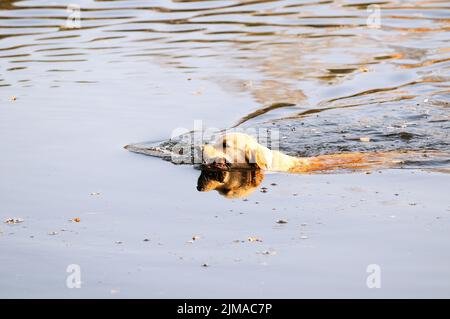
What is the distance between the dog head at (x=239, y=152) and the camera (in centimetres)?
877

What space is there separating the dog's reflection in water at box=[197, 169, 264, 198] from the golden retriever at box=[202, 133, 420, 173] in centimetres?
8

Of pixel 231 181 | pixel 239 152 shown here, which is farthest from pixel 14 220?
pixel 239 152

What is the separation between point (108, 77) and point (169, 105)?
5.83ft

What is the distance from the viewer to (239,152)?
8.82m

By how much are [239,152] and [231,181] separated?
337mm

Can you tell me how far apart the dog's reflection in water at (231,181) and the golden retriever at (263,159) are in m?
0.08

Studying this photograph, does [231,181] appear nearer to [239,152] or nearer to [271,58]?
[239,152]

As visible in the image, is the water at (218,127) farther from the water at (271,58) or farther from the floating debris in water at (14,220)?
the floating debris in water at (14,220)

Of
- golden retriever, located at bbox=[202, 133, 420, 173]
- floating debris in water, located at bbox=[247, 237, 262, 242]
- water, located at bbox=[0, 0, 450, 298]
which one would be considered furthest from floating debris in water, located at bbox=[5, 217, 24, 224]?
golden retriever, located at bbox=[202, 133, 420, 173]

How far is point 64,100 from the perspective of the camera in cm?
1150

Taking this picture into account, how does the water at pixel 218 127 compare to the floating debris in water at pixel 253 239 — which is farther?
the floating debris in water at pixel 253 239

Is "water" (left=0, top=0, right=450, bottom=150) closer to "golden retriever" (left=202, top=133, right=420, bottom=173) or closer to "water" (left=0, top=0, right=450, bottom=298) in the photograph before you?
"water" (left=0, top=0, right=450, bottom=298)

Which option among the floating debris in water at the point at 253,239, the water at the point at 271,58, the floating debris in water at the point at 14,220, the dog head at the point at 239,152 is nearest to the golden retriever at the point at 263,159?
the dog head at the point at 239,152

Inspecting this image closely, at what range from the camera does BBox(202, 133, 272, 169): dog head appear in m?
8.77
